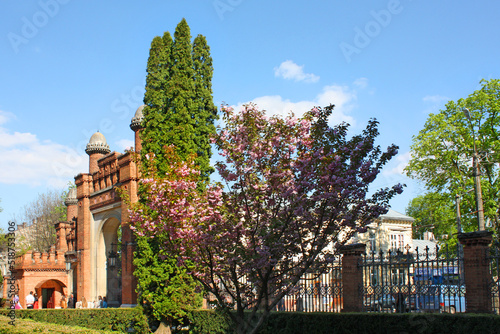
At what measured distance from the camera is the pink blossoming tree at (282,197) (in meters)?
7.98

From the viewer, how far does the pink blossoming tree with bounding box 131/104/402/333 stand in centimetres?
798

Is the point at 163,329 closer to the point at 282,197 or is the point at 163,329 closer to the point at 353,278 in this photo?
the point at 353,278

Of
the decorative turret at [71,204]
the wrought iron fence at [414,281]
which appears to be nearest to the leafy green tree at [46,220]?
the decorative turret at [71,204]

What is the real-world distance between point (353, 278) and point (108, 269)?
72.8 feet

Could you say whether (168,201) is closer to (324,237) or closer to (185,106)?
(324,237)

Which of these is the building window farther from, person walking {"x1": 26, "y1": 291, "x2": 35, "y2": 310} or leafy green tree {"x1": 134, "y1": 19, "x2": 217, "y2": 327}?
person walking {"x1": 26, "y1": 291, "x2": 35, "y2": 310}

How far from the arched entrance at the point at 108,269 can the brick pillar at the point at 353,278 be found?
2096 centimetres

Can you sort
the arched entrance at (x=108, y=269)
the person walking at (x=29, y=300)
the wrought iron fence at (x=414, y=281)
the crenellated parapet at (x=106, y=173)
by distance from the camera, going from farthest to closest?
the person walking at (x=29, y=300) → the arched entrance at (x=108, y=269) → the crenellated parapet at (x=106, y=173) → the wrought iron fence at (x=414, y=281)

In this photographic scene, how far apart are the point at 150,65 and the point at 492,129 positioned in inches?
758

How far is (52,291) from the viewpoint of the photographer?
36.8 meters

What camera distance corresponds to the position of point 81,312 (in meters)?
22.1

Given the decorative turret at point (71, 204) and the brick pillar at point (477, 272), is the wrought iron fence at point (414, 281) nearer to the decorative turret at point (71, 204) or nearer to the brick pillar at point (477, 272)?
the brick pillar at point (477, 272)

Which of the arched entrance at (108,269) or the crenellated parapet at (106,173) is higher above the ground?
the crenellated parapet at (106,173)

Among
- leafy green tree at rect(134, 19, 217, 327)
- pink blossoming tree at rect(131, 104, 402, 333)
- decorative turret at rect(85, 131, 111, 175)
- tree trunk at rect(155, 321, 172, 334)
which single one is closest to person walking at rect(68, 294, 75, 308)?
decorative turret at rect(85, 131, 111, 175)
